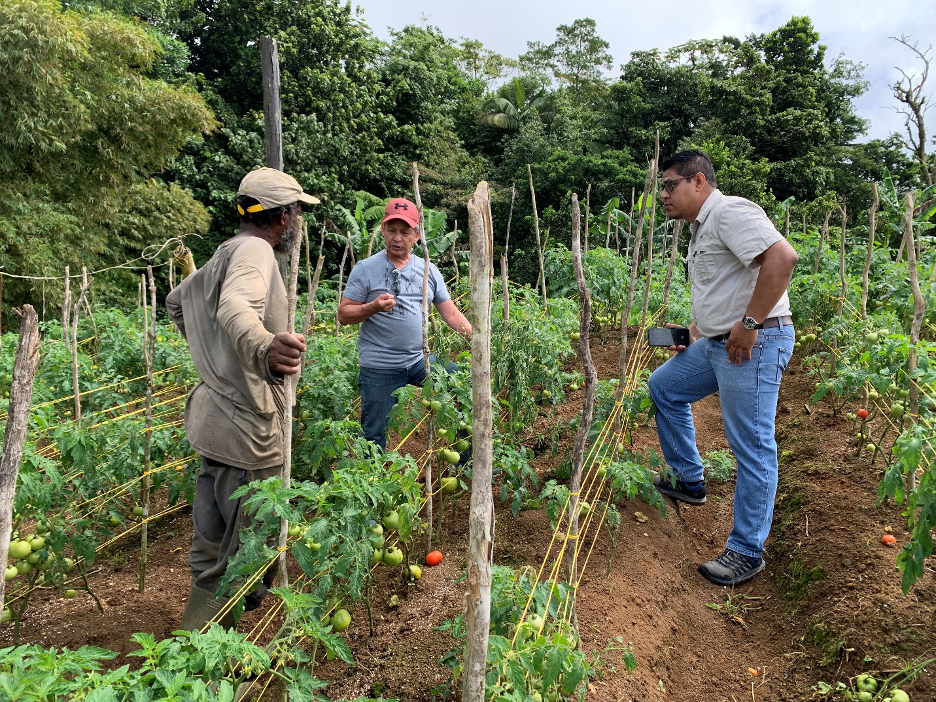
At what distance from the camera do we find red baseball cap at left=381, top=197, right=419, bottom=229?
3.37 metres

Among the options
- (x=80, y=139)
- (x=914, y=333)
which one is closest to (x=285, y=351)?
(x=914, y=333)

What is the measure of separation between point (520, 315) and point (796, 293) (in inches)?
105

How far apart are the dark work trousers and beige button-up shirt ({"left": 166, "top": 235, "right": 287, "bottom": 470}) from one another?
0.06 meters

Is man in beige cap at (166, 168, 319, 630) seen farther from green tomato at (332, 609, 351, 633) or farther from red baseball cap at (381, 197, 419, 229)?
red baseball cap at (381, 197, 419, 229)

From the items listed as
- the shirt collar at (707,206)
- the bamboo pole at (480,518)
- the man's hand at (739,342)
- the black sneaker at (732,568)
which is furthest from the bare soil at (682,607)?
the shirt collar at (707,206)

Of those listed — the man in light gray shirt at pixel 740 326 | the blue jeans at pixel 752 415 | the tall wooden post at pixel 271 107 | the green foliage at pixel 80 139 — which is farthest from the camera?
the green foliage at pixel 80 139

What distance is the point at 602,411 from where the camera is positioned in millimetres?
3273

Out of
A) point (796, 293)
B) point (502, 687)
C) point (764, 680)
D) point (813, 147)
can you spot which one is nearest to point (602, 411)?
point (764, 680)

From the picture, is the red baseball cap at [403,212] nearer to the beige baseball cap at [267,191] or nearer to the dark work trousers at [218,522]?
the beige baseball cap at [267,191]

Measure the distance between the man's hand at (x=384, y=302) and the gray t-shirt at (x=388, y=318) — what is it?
0.20 m

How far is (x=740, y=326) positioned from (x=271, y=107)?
2.55m

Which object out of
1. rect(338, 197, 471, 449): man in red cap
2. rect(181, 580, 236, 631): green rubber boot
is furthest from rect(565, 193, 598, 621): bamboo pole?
rect(338, 197, 471, 449): man in red cap

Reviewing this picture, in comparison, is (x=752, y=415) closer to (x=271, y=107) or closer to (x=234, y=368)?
(x=234, y=368)

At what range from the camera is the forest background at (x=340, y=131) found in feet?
34.4
